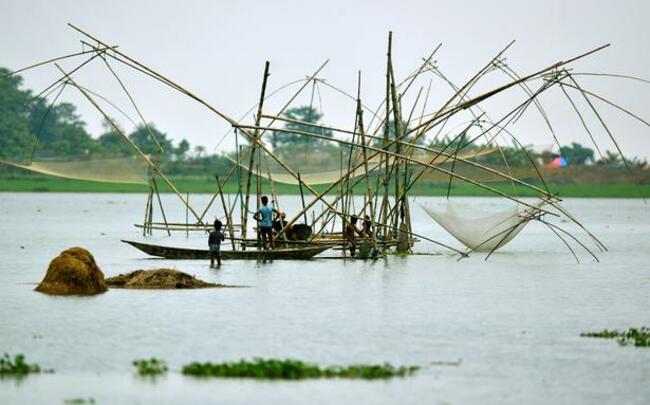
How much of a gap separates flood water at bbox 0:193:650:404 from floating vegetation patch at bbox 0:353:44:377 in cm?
20

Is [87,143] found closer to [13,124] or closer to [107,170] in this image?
[13,124]

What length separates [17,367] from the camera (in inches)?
435

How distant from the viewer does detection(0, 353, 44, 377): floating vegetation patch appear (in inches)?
431

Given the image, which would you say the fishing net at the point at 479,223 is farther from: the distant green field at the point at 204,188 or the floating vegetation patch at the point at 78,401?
the distant green field at the point at 204,188

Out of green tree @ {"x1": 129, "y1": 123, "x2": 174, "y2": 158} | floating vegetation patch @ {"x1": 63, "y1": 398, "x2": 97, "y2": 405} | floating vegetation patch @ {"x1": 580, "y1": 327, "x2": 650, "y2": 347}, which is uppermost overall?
green tree @ {"x1": 129, "y1": 123, "x2": 174, "y2": 158}

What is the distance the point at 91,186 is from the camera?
83562 millimetres

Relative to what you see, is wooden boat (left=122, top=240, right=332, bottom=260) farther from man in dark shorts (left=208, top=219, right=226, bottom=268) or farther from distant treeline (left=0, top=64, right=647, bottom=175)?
distant treeline (left=0, top=64, right=647, bottom=175)

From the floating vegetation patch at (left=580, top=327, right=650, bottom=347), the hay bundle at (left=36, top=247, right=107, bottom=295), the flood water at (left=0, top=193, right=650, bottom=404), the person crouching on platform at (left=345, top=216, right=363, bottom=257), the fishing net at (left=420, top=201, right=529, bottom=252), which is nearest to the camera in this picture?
the flood water at (left=0, top=193, right=650, bottom=404)

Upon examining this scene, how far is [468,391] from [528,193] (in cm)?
6550

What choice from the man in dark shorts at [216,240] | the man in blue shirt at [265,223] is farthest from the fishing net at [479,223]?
the man in dark shorts at [216,240]

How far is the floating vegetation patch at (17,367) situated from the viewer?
10938 millimetres

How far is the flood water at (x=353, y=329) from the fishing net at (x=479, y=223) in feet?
1.94

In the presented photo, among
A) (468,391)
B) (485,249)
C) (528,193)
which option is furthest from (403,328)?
(528,193)

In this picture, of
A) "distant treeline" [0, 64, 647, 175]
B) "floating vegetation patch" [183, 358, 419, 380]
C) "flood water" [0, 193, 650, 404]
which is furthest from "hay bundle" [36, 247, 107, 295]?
"distant treeline" [0, 64, 647, 175]
